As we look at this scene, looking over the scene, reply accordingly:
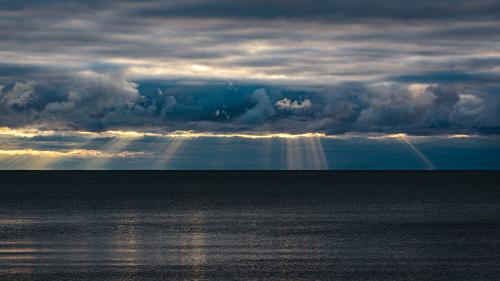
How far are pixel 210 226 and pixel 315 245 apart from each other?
2495 centimetres

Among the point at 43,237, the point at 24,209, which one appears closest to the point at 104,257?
the point at 43,237

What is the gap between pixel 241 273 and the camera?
172 ft

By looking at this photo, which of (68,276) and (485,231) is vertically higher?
(68,276)

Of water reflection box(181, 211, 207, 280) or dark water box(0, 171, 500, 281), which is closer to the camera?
dark water box(0, 171, 500, 281)

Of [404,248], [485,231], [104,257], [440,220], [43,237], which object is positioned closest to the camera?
[104,257]

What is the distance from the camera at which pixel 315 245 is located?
7125cm

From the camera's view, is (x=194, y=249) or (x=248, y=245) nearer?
(x=194, y=249)

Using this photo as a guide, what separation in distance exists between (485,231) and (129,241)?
43.0 meters

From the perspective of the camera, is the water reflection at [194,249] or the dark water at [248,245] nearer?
the dark water at [248,245]

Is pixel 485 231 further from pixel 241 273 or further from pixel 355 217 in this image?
pixel 241 273

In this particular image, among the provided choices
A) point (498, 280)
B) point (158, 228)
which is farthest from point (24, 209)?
point (498, 280)

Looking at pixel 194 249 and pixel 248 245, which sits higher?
pixel 194 249

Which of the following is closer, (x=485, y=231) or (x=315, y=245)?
(x=315, y=245)

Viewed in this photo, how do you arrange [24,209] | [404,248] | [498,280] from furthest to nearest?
[24,209], [404,248], [498,280]
